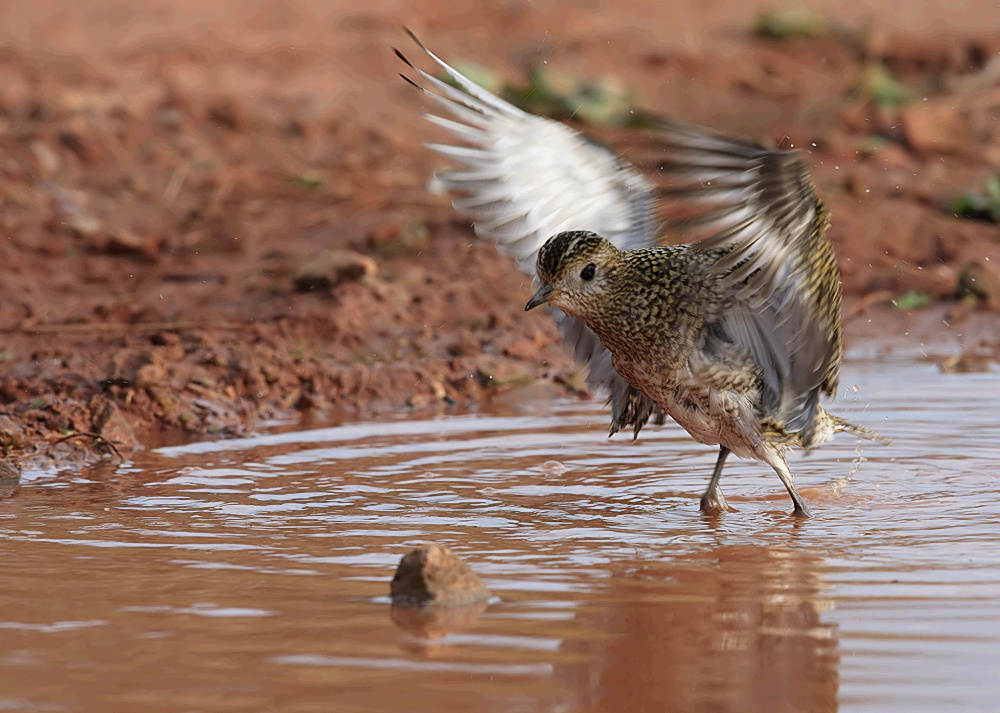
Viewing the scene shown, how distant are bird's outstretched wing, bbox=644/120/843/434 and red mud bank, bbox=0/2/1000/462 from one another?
287 centimetres

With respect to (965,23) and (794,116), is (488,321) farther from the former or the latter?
(965,23)

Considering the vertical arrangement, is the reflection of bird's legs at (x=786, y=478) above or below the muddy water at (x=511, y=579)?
above

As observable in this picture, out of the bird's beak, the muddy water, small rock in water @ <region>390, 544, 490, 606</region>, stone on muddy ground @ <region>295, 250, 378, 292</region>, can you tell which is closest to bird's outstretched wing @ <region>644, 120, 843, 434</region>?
the muddy water

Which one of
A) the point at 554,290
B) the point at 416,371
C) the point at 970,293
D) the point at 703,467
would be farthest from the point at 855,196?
the point at 554,290

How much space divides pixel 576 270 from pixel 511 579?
64.9 inches

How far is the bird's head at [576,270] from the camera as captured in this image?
5668 millimetres

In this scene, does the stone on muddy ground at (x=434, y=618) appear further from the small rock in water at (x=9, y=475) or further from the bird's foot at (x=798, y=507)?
the small rock in water at (x=9, y=475)

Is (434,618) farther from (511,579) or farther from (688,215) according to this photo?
(688,215)

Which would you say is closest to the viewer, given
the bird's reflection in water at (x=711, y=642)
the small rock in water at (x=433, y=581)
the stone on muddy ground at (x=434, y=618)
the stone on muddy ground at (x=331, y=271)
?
the bird's reflection in water at (x=711, y=642)

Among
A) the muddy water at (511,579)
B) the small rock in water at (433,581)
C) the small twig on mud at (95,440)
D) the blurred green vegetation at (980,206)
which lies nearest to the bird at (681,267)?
the muddy water at (511,579)

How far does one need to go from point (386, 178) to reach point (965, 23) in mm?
8350

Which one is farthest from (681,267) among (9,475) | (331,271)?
(331,271)

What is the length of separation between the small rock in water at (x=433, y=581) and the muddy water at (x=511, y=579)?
0.09m

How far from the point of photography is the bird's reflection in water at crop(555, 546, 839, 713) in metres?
3.36
